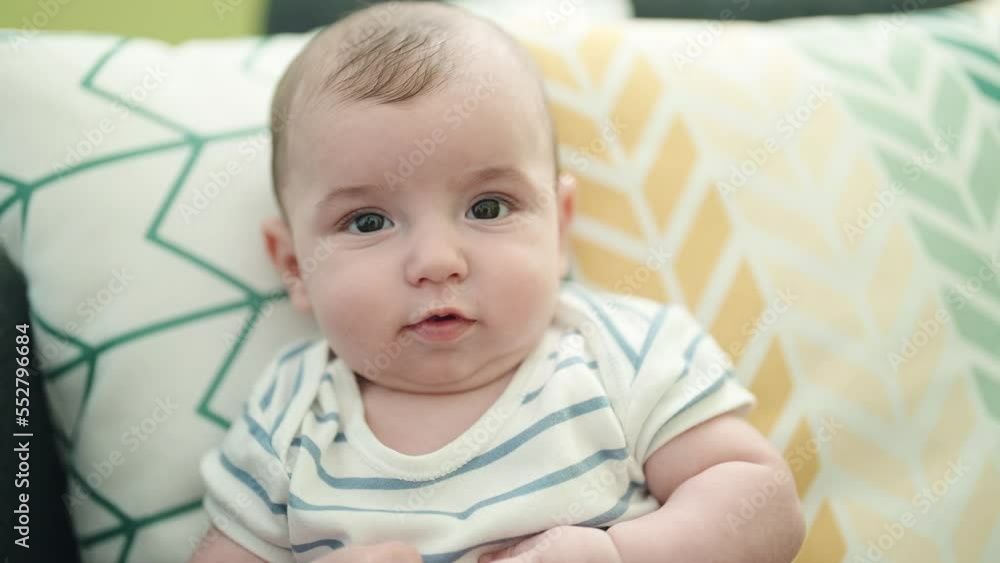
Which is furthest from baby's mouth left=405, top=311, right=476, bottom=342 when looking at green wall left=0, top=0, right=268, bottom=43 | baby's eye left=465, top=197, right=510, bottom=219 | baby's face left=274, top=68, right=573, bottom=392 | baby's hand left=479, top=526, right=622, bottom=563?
green wall left=0, top=0, right=268, bottom=43

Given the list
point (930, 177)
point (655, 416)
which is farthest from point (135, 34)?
point (930, 177)

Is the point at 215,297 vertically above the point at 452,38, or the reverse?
the point at 452,38

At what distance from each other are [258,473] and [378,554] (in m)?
0.19

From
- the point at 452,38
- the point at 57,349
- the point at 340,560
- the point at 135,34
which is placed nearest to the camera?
the point at 340,560

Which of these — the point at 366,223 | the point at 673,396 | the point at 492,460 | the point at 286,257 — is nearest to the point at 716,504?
the point at 673,396

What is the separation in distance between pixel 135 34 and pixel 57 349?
0.74 m

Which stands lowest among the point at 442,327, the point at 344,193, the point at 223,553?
the point at 223,553

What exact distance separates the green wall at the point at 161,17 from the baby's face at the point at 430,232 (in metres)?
0.71

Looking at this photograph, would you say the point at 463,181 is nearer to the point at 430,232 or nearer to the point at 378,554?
the point at 430,232

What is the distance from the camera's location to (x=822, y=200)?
1.09 m

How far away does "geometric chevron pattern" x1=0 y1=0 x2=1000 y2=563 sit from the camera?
3.26 ft

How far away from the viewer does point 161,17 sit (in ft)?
4.92

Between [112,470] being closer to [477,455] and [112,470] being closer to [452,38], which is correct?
[477,455]

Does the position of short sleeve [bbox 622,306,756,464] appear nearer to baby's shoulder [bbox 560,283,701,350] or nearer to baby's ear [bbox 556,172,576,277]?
baby's shoulder [bbox 560,283,701,350]
